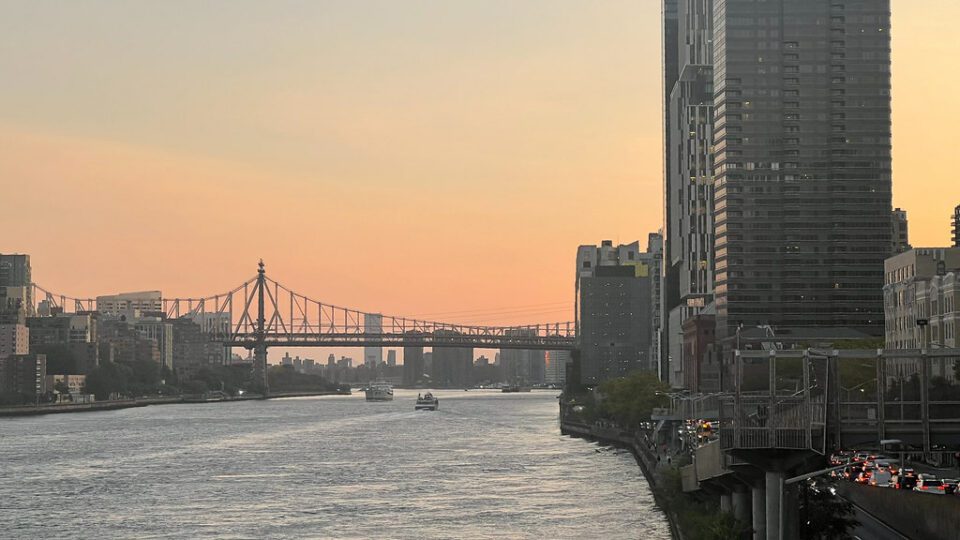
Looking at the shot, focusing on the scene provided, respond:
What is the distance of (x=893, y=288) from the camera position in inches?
4365

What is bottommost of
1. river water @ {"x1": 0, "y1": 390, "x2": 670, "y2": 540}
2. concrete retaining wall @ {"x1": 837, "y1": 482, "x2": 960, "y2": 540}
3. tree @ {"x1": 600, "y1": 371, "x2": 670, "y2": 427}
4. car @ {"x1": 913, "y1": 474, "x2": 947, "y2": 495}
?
river water @ {"x1": 0, "y1": 390, "x2": 670, "y2": 540}

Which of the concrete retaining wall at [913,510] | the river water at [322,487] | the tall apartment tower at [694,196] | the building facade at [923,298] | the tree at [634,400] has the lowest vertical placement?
the river water at [322,487]

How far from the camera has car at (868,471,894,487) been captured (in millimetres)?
56306

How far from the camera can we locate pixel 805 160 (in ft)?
557

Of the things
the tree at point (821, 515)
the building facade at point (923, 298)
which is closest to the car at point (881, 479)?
the tree at point (821, 515)

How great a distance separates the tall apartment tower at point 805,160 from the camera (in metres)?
166

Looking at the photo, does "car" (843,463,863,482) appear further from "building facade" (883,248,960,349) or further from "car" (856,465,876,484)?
"building facade" (883,248,960,349)

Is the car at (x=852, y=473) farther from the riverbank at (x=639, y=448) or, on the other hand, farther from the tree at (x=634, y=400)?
the tree at (x=634, y=400)

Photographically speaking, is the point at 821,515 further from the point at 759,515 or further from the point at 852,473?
the point at 852,473

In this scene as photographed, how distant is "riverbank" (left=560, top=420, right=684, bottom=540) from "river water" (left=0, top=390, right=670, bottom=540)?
3.13 ft

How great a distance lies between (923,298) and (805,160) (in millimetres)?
73317

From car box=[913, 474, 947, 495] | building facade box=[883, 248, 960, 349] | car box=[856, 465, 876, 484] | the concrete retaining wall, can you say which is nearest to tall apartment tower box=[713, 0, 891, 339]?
building facade box=[883, 248, 960, 349]

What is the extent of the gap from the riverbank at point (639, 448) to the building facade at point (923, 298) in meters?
16.2

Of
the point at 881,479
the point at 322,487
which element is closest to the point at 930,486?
the point at 881,479
